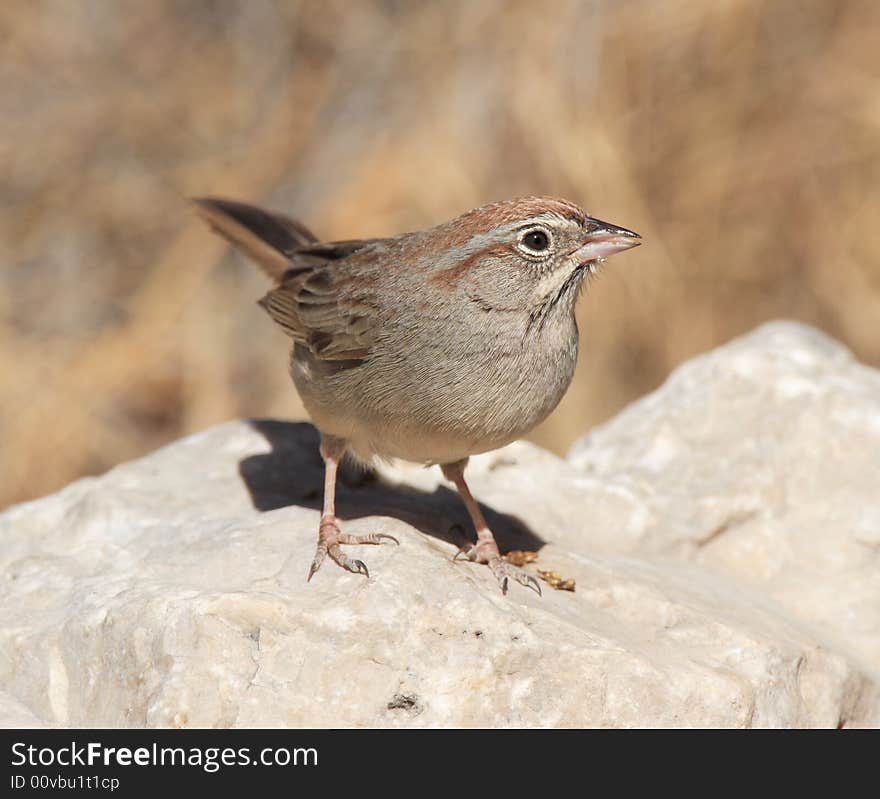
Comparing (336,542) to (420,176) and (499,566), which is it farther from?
(420,176)

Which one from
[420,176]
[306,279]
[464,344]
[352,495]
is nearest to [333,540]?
[464,344]

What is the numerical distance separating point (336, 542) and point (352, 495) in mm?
947

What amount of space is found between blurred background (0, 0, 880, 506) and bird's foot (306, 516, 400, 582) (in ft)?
15.2

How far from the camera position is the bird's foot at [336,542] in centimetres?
384

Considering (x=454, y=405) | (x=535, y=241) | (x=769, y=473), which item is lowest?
(x=769, y=473)

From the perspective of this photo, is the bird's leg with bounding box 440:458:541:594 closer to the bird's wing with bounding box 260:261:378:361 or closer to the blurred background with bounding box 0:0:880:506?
A: the bird's wing with bounding box 260:261:378:361

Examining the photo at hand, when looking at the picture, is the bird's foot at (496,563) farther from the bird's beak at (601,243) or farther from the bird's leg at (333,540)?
the bird's beak at (601,243)

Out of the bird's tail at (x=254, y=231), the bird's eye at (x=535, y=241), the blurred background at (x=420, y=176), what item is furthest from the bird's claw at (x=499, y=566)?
the blurred background at (x=420, y=176)

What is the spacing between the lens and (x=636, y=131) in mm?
8625

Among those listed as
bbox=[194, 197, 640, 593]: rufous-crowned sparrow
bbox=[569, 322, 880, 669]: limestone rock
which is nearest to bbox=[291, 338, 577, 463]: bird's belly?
bbox=[194, 197, 640, 593]: rufous-crowned sparrow

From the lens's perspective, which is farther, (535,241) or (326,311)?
(326,311)

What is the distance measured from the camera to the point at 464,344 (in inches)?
162
